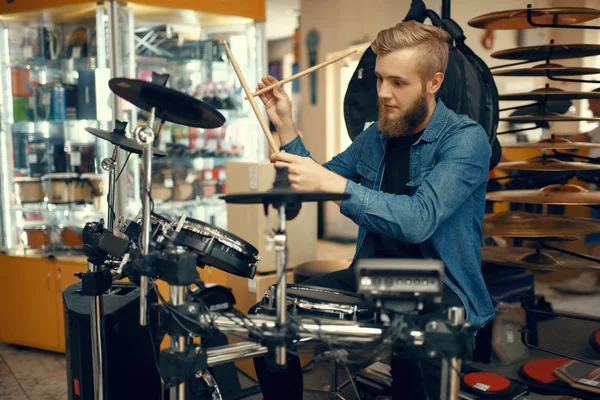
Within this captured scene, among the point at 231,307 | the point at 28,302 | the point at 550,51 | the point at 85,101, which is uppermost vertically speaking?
the point at 550,51

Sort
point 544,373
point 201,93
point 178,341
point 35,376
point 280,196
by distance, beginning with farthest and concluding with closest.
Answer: point 201,93 < point 35,376 < point 544,373 < point 178,341 < point 280,196

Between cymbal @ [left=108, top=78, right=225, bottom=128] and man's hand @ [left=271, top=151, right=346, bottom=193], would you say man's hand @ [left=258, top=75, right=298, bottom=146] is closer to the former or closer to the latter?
cymbal @ [left=108, top=78, right=225, bottom=128]

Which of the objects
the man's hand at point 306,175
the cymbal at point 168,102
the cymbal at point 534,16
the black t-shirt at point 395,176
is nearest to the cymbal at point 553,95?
the cymbal at point 534,16

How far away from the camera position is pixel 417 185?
184cm

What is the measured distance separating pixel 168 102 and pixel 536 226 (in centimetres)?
151

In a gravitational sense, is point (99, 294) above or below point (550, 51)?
below

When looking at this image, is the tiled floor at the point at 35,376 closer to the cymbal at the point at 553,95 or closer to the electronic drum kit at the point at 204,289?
the electronic drum kit at the point at 204,289

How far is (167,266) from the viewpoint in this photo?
4.61 ft

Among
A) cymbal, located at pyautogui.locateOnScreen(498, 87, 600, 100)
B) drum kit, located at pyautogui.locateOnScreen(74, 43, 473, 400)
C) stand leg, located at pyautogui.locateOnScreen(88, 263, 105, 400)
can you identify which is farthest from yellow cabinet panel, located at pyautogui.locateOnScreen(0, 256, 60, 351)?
cymbal, located at pyautogui.locateOnScreen(498, 87, 600, 100)

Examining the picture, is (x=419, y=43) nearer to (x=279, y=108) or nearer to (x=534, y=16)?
(x=279, y=108)

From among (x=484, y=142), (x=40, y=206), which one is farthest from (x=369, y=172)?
→ (x=40, y=206)

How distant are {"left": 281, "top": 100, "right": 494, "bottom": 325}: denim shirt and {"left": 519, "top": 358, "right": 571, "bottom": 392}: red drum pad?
0.95 metres

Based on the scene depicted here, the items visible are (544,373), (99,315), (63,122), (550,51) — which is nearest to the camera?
(99,315)

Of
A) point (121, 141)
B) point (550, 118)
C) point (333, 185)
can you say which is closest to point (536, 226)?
point (550, 118)
